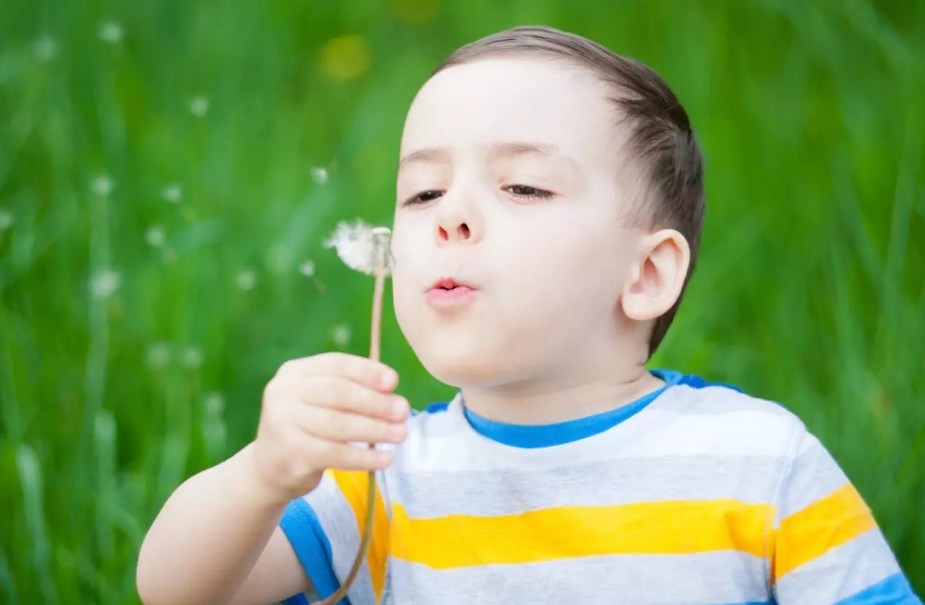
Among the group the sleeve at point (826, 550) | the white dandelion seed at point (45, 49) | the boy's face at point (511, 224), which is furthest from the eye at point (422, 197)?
the white dandelion seed at point (45, 49)

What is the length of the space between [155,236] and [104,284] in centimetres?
12

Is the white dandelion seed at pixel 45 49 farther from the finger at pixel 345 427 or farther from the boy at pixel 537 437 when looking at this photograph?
the finger at pixel 345 427

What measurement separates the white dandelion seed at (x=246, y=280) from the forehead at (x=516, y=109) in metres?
0.83

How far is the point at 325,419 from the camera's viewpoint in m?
1.29

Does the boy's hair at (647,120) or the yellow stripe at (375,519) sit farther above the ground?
the boy's hair at (647,120)

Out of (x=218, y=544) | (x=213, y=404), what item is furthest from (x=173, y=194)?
(x=218, y=544)

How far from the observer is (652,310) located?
153cm

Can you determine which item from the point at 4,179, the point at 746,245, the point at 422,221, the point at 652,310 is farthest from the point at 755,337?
the point at 4,179

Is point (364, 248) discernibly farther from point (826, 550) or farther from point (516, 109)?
point (826, 550)

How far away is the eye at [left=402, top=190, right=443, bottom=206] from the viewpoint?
1.51m

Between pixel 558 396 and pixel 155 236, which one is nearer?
pixel 558 396

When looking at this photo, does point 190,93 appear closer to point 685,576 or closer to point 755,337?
point 755,337

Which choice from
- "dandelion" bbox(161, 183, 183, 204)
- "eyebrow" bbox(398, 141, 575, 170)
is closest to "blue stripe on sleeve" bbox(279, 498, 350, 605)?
"eyebrow" bbox(398, 141, 575, 170)

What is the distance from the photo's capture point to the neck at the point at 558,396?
1.51 meters
